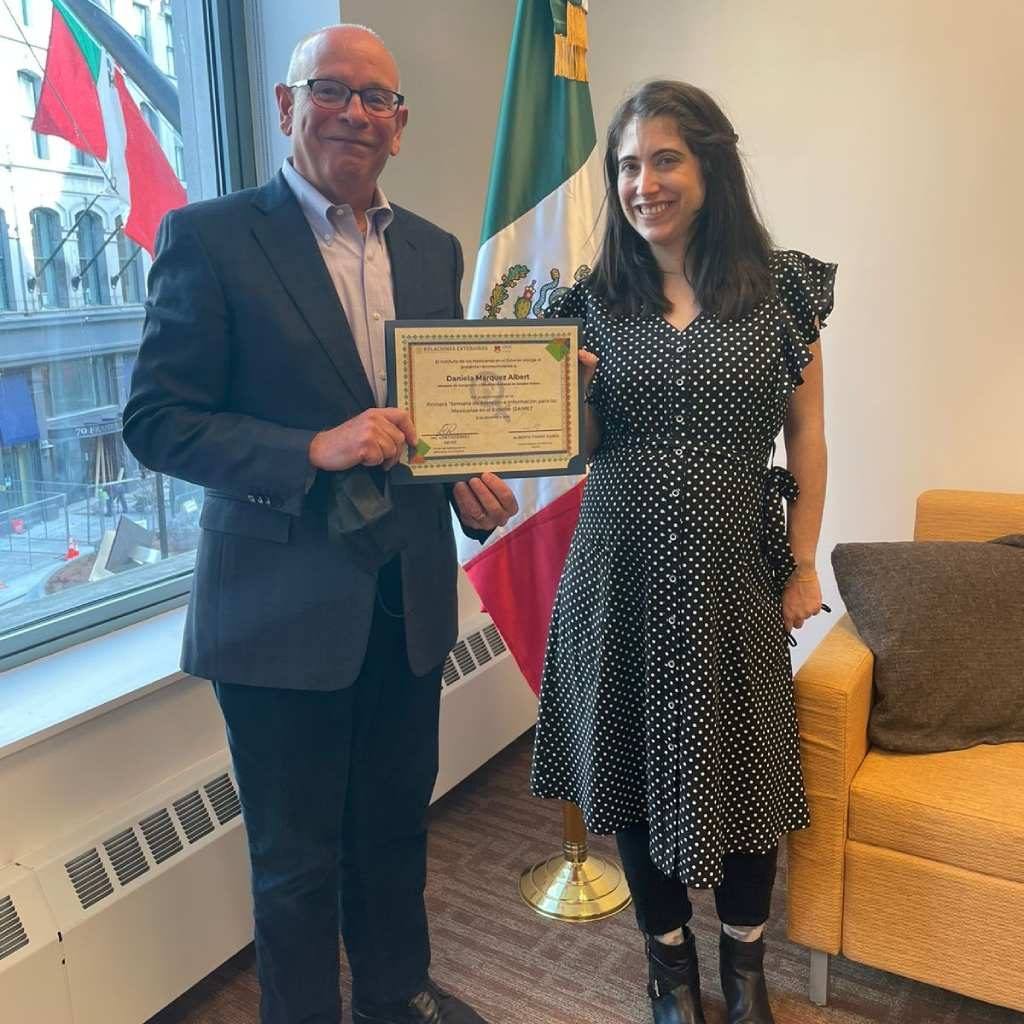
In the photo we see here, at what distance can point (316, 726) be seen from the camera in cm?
136

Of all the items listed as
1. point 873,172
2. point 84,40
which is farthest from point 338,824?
point 873,172

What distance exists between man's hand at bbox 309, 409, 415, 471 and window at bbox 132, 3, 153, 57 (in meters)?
1.22

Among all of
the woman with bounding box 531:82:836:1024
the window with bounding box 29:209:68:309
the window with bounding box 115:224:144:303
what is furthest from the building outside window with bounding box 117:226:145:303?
the woman with bounding box 531:82:836:1024

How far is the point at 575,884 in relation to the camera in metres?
2.06

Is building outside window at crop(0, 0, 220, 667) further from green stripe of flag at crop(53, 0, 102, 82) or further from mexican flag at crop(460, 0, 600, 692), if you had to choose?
mexican flag at crop(460, 0, 600, 692)

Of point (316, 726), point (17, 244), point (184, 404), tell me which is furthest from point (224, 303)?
point (17, 244)

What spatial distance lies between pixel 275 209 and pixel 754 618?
0.91 meters

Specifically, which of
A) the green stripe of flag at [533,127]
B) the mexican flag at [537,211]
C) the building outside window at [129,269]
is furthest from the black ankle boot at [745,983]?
the building outside window at [129,269]

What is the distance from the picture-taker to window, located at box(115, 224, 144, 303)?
1.94m

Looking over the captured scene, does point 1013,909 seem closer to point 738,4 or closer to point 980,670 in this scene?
point 980,670

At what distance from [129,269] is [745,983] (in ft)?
5.84

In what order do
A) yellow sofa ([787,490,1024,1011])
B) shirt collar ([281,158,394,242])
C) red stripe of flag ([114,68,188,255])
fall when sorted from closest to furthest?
shirt collar ([281,158,394,242]) → yellow sofa ([787,490,1024,1011]) → red stripe of flag ([114,68,188,255])

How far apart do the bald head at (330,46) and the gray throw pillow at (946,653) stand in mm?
1274

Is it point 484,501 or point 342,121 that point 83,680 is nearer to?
point 484,501
